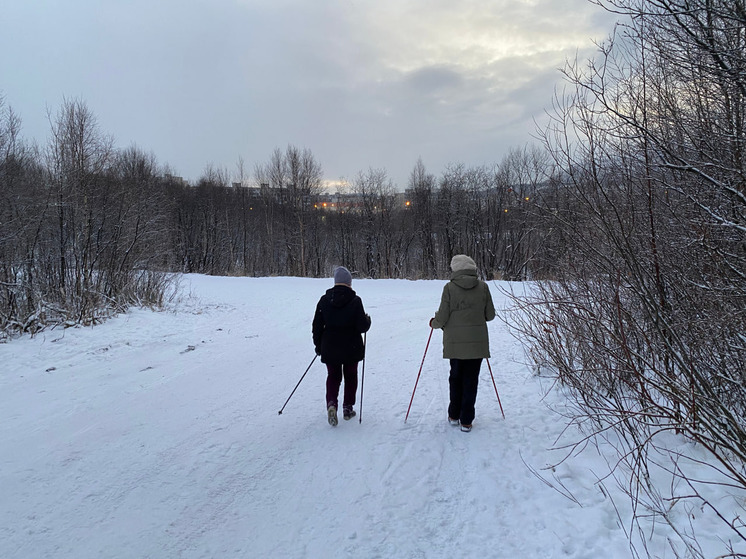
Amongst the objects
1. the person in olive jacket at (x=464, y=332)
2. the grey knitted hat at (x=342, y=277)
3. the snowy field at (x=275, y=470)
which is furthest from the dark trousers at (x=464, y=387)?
the grey knitted hat at (x=342, y=277)

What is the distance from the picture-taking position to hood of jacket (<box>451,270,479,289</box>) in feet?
14.7

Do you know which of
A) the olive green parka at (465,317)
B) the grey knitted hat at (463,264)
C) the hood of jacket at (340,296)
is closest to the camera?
the olive green parka at (465,317)

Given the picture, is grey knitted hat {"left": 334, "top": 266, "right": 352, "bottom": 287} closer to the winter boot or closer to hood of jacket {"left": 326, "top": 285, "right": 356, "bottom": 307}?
hood of jacket {"left": 326, "top": 285, "right": 356, "bottom": 307}

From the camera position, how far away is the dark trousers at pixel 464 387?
4.40m

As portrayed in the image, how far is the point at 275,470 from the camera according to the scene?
366cm

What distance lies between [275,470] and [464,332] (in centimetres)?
240

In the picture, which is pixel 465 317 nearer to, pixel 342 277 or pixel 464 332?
pixel 464 332

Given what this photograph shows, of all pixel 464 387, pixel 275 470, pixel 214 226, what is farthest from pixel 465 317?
pixel 214 226

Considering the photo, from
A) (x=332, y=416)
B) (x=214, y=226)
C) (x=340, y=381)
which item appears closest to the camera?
(x=332, y=416)

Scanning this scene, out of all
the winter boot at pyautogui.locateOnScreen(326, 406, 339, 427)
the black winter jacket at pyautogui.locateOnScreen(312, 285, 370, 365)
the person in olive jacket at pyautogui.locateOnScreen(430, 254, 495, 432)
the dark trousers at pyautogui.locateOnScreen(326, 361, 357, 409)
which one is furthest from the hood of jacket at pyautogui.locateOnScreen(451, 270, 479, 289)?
the winter boot at pyautogui.locateOnScreen(326, 406, 339, 427)

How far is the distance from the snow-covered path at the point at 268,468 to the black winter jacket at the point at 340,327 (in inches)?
33.0

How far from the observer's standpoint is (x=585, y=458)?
3.68 meters

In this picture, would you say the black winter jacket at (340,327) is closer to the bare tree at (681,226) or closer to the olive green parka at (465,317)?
the olive green parka at (465,317)

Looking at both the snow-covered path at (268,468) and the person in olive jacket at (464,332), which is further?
the person in olive jacket at (464,332)
